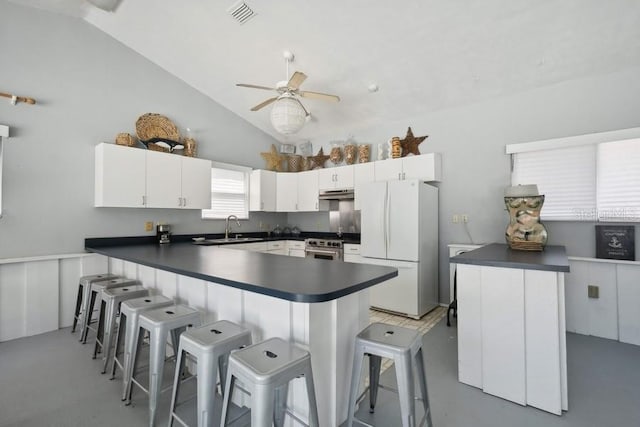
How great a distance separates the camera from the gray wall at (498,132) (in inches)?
122

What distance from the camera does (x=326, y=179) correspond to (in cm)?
498

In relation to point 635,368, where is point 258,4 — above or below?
above

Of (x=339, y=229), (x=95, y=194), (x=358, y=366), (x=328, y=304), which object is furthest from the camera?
(x=339, y=229)

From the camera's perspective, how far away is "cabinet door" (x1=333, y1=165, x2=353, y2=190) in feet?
15.3

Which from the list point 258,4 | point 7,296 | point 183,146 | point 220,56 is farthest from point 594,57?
point 7,296

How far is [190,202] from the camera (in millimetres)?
4109

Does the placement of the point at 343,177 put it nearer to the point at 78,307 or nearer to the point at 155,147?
the point at 155,147

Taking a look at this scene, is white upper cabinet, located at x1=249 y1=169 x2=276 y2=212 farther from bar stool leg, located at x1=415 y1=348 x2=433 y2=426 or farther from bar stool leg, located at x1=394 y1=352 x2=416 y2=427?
bar stool leg, located at x1=394 y1=352 x2=416 y2=427

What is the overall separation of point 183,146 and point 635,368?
5.38m

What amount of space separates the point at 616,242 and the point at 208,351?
13.0 feet

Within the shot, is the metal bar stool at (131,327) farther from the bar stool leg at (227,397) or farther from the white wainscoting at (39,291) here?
the white wainscoting at (39,291)

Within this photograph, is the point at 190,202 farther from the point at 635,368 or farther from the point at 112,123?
the point at 635,368

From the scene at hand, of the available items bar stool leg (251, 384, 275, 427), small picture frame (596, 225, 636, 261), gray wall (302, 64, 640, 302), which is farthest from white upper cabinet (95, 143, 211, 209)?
small picture frame (596, 225, 636, 261)

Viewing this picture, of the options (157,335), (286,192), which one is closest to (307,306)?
(157,335)
